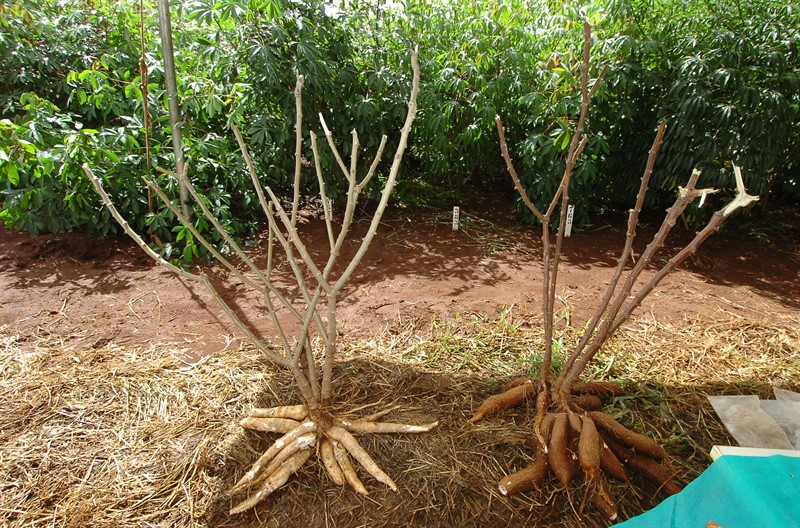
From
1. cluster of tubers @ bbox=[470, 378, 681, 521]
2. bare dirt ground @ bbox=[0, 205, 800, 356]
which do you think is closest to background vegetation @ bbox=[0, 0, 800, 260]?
bare dirt ground @ bbox=[0, 205, 800, 356]

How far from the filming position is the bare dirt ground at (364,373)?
1507 millimetres

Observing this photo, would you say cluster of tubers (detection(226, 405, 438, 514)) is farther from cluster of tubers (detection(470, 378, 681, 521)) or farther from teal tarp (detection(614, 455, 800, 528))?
teal tarp (detection(614, 455, 800, 528))

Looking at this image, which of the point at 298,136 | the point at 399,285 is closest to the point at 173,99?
the point at 399,285

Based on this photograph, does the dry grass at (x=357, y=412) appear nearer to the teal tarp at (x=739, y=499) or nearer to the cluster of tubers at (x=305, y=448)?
the cluster of tubers at (x=305, y=448)

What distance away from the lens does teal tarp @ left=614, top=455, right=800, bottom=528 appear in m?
0.93

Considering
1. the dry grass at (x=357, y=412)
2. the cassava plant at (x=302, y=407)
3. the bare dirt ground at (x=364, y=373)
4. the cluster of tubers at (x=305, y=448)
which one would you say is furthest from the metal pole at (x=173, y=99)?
the cluster of tubers at (x=305, y=448)

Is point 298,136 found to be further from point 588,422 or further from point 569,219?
point 569,219

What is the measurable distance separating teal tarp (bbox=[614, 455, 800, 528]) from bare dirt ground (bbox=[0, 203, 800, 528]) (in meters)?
0.45

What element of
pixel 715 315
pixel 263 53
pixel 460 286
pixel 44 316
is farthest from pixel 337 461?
pixel 263 53

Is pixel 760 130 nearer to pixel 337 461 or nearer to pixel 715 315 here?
pixel 715 315

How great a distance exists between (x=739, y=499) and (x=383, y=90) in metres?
3.40

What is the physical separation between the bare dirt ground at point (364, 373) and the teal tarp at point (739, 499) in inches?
17.7

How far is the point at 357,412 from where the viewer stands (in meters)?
1.81

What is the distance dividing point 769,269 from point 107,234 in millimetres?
4890
